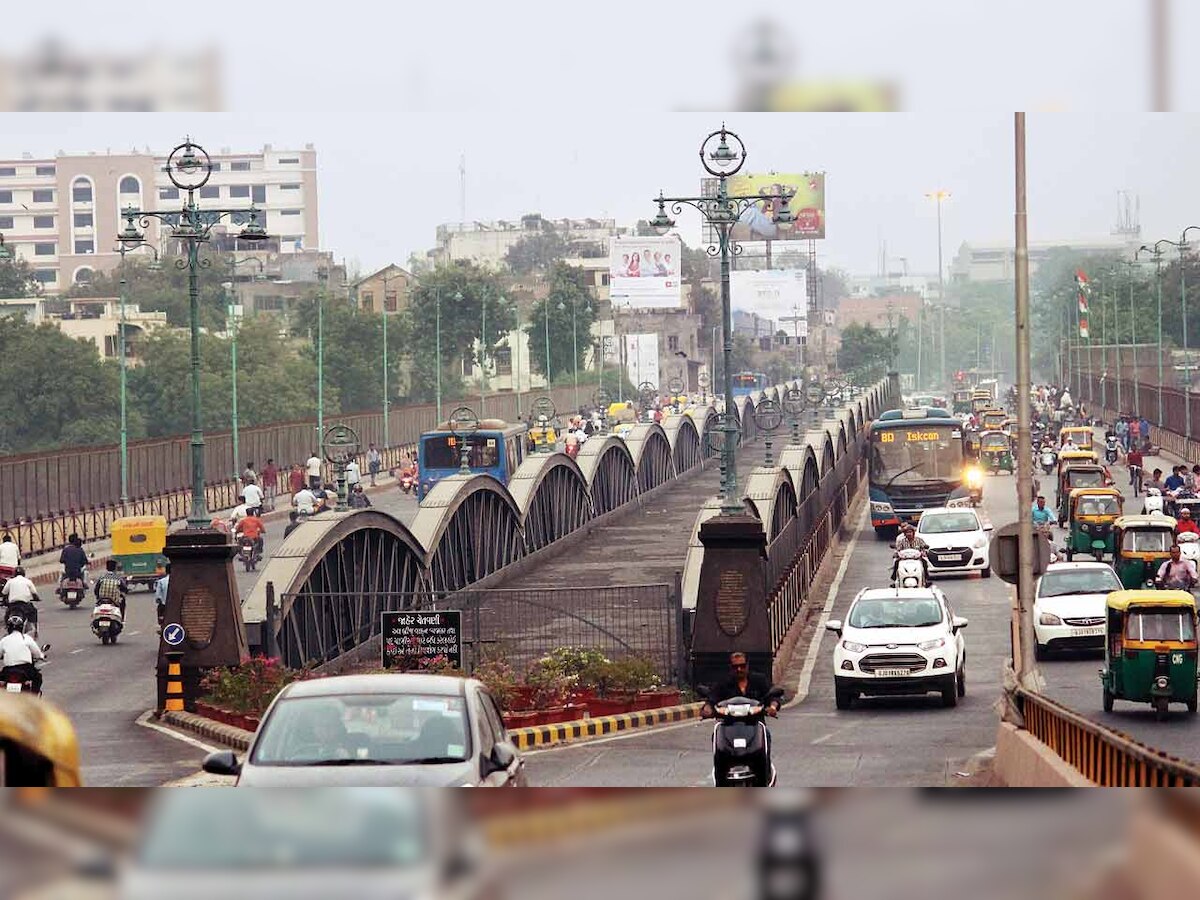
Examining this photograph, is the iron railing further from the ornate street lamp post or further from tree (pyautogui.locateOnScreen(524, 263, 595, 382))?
tree (pyautogui.locateOnScreen(524, 263, 595, 382))

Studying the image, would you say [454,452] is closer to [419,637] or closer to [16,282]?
[16,282]

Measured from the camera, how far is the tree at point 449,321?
69.1 m

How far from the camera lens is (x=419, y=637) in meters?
23.6

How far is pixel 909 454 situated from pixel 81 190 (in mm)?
38030

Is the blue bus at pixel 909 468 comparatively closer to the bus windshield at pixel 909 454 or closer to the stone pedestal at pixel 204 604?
the bus windshield at pixel 909 454

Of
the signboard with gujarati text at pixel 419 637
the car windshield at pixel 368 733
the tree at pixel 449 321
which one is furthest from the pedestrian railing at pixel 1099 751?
the tree at pixel 449 321

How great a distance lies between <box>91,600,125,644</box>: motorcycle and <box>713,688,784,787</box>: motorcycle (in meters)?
20.1

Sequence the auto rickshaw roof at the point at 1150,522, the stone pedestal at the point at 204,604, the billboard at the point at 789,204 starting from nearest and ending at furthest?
the stone pedestal at the point at 204,604 < the auto rickshaw roof at the point at 1150,522 < the billboard at the point at 789,204

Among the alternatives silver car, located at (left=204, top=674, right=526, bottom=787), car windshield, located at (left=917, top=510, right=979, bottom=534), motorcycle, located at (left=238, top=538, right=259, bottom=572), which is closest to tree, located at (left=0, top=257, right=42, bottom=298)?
motorcycle, located at (left=238, top=538, right=259, bottom=572)

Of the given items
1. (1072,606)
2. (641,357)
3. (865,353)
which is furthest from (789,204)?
(865,353)

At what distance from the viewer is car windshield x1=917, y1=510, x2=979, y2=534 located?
3928 centimetres

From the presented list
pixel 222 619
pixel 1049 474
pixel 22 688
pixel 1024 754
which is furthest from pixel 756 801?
pixel 1049 474

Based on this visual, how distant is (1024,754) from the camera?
→ 15.1 meters

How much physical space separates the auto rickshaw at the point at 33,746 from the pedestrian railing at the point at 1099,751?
4.34 meters
